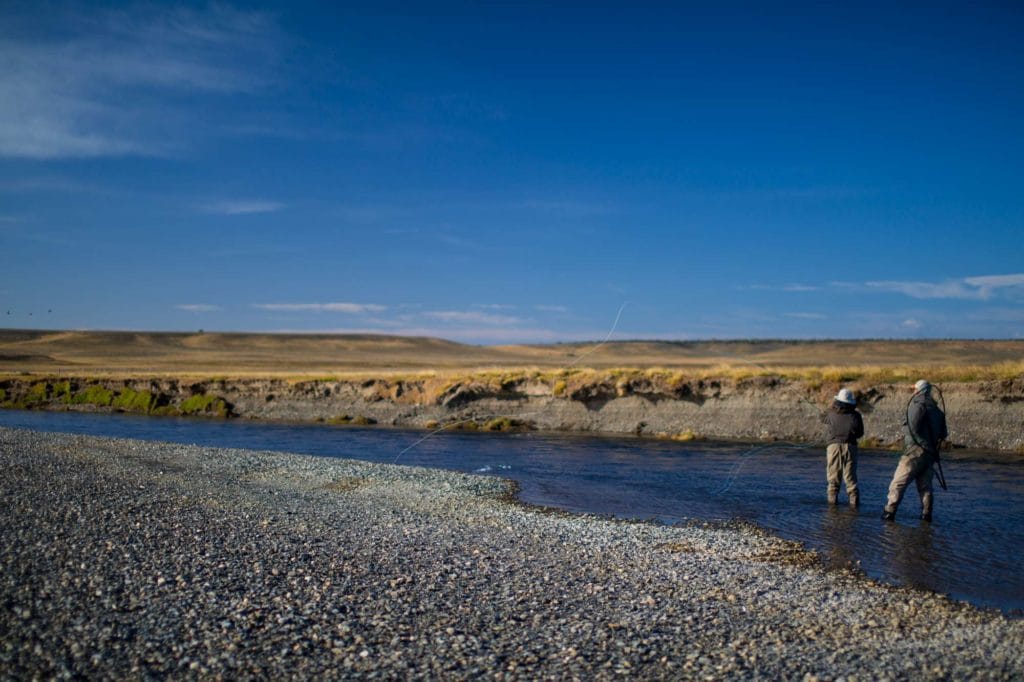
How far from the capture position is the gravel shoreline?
6.55 metres

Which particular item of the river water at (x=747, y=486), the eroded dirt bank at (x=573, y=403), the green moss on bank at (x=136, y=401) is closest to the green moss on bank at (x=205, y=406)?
the eroded dirt bank at (x=573, y=403)

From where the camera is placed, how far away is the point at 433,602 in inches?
324

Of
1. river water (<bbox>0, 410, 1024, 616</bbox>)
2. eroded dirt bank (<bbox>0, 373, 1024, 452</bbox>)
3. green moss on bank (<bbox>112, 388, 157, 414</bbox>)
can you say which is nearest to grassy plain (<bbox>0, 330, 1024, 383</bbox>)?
green moss on bank (<bbox>112, 388, 157, 414</bbox>)

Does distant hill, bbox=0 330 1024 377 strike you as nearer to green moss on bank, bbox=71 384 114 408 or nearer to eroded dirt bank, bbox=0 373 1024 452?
green moss on bank, bbox=71 384 114 408

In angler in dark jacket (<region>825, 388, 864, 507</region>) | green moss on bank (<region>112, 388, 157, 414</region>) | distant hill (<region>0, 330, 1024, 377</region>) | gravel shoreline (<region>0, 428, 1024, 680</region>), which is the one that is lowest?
green moss on bank (<region>112, 388, 157, 414</region>)

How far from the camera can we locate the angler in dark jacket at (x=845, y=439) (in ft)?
47.3

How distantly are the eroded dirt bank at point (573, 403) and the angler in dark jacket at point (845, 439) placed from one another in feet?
42.1

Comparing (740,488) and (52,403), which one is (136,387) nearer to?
(52,403)

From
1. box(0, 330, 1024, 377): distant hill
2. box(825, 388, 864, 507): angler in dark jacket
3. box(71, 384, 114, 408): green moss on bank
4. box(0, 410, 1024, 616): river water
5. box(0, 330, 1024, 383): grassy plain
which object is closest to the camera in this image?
box(0, 410, 1024, 616): river water

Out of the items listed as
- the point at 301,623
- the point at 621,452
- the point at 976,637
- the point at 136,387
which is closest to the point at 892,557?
the point at 976,637

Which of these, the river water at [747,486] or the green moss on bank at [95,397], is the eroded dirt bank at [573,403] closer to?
the green moss on bank at [95,397]

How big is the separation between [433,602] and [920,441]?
8.91 m

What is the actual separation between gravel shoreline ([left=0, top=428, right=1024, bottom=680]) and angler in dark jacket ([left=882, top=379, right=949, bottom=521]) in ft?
8.84

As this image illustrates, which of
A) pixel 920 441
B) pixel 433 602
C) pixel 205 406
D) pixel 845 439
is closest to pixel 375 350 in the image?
pixel 205 406
